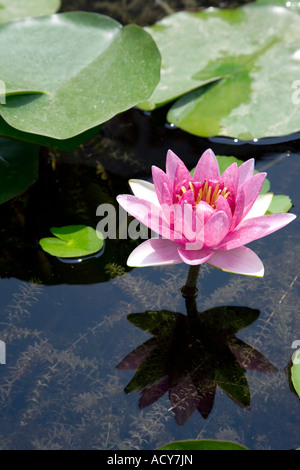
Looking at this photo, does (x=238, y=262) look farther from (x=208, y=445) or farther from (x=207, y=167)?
(x=208, y=445)

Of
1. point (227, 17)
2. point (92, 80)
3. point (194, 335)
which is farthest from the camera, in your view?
point (227, 17)

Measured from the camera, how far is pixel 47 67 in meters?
2.79

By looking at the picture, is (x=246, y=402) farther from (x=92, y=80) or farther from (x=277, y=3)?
(x=277, y=3)

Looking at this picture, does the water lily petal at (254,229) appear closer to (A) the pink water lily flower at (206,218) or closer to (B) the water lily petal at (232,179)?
(A) the pink water lily flower at (206,218)

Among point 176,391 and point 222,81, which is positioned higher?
point 222,81

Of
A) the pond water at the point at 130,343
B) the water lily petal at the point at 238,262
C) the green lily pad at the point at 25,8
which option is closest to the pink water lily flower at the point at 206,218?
the water lily petal at the point at 238,262

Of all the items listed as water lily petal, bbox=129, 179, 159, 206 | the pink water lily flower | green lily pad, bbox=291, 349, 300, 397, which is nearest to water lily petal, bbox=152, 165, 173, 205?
the pink water lily flower

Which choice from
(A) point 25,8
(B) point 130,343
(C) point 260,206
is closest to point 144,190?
(C) point 260,206

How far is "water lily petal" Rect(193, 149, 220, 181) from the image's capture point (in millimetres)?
2205

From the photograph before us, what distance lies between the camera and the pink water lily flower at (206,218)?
1.97 meters

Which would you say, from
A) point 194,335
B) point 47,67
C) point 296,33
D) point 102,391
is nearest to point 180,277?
point 194,335

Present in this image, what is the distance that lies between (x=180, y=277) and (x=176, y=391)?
577 millimetres

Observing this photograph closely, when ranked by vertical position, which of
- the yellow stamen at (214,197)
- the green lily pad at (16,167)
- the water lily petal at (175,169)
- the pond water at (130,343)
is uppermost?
the water lily petal at (175,169)

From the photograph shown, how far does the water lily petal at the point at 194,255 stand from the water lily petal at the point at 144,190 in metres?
0.30
